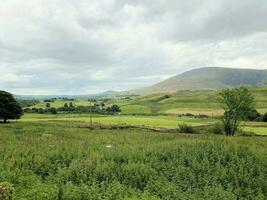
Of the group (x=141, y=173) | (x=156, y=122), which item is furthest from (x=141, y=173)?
(x=156, y=122)

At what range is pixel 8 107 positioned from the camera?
82.6 m

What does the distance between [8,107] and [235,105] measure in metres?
55.0

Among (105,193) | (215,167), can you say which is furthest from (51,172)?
(215,167)

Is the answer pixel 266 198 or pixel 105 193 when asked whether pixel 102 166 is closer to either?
pixel 105 193

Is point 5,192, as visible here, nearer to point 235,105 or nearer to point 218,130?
point 235,105

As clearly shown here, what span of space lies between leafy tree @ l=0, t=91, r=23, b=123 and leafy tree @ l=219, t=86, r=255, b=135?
169 feet

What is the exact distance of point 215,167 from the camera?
22250 millimetres

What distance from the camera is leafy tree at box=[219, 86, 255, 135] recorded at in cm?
Answer: 6969

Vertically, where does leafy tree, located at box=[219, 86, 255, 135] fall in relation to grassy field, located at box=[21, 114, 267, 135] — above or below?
above

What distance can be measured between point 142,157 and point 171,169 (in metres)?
3.25

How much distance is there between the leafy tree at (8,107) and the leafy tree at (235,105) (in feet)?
169

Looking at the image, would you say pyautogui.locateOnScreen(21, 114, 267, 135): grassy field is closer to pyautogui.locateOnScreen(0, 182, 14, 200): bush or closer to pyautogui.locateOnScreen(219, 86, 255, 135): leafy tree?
pyautogui.locateOnScreen(219, 86, 255, 135): leafy tree

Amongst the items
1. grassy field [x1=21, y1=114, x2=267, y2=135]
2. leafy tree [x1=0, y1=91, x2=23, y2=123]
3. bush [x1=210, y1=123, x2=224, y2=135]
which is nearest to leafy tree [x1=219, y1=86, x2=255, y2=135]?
bush [x1=210, y1=123, x2=224, y2=135]

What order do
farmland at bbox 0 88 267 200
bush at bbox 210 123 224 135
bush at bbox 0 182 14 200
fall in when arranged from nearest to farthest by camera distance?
bush at bbox 0 182 14 200 < farmland at bbox 0 88 267 200 < bush at bbox 210 123 224 135
